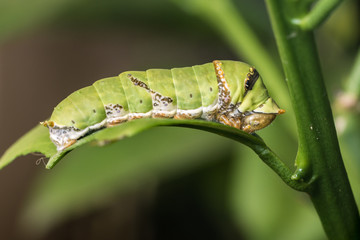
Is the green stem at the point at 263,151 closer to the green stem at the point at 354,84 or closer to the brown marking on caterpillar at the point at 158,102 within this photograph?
the brown marking on caterpillar at the point at 158,102

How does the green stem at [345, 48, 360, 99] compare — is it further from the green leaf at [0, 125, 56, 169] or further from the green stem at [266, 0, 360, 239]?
the green leaf at [0, 125, 56, 169]

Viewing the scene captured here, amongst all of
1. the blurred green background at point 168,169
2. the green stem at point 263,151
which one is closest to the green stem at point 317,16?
the green stem at point 263,151

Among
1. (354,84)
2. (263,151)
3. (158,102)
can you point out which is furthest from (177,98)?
(354,84)

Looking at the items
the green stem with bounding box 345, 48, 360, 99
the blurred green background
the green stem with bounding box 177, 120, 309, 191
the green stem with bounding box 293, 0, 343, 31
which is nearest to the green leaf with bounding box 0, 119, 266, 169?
the green stem with bounding box 177, 120, 309, 191

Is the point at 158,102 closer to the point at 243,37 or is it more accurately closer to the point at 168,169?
the point at 243,37

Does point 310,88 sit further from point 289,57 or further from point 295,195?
point 295,195

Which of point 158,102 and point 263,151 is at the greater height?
point 158,102
